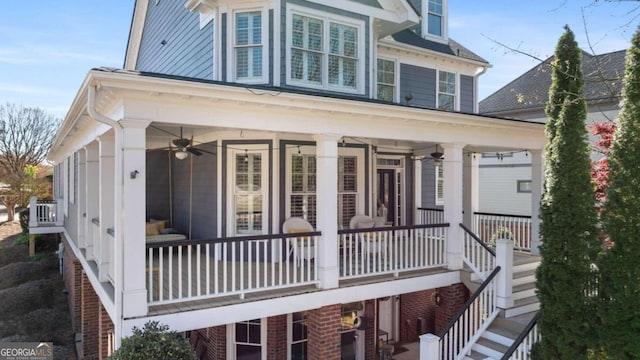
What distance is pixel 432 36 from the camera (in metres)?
14.2

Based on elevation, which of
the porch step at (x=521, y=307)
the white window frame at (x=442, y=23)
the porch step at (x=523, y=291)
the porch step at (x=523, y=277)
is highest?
the white window frame at (x=442, y=23)

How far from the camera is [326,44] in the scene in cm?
1009

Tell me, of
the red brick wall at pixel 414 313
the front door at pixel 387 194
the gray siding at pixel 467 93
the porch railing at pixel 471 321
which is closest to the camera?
the porch railing at pixel 471 321

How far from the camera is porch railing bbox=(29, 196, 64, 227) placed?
60.8ft

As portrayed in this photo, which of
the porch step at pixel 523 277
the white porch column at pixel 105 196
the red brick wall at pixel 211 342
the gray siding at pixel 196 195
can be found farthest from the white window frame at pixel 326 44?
the red brick wall at pixel 211 342

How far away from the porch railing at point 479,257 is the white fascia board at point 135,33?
1322 centimetres

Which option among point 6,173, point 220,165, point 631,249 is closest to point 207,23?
point 220,165

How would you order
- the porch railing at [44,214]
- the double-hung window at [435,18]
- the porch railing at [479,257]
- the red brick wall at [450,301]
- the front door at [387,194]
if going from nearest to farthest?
1. the porch railing at [479,257]
2. the red brick wall at [450,301]
3. the front door at [387,194]
4. the double-hung window at [435,18]
5. the porch railing at [44,214]

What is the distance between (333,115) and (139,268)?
3970mm

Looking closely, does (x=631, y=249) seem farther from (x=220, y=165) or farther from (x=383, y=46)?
(x=383, y=46)

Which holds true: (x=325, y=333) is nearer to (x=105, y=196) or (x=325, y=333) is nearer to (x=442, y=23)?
(x=105, y=196)

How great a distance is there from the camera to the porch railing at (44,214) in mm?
18531

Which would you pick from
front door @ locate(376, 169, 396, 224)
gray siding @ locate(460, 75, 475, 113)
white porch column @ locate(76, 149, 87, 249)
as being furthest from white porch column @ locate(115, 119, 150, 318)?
gray siding @ locate(460, 75, 475, 113)

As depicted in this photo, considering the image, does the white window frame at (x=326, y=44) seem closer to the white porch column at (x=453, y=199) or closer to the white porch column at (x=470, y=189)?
the white porch column at (x=453, y=199)
